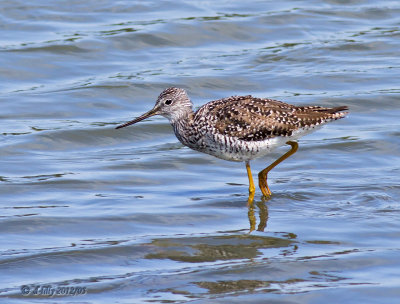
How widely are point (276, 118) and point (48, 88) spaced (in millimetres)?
6272

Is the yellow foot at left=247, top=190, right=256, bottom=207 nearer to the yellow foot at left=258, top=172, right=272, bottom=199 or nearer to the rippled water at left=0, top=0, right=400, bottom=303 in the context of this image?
the rippled water at left=0, top=0, right=400, bottom=303

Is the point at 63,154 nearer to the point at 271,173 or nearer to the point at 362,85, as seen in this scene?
the point at 271,173

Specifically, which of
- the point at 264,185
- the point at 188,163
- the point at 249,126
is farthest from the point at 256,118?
the point at 188,163

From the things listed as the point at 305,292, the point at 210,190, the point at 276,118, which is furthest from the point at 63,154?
the point at 305,292

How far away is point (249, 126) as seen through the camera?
10656 millimetres

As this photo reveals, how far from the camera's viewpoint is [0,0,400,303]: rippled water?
27.1 feet

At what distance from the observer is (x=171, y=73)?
1636cm

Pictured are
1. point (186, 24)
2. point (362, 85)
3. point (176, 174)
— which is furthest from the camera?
point (186, 24)

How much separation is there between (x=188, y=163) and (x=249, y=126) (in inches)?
79.2

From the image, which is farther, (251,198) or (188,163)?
(188,163)

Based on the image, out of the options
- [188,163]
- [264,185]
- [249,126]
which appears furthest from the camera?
[188,163]

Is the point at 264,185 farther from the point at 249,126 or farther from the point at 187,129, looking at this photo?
the point at 187,129

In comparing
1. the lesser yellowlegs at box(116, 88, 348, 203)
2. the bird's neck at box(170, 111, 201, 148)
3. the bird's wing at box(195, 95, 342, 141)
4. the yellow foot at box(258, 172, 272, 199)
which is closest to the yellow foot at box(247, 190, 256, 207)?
the lesser yellowlegs at box(116, 88, 348, 203)

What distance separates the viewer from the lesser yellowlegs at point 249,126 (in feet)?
35.0
